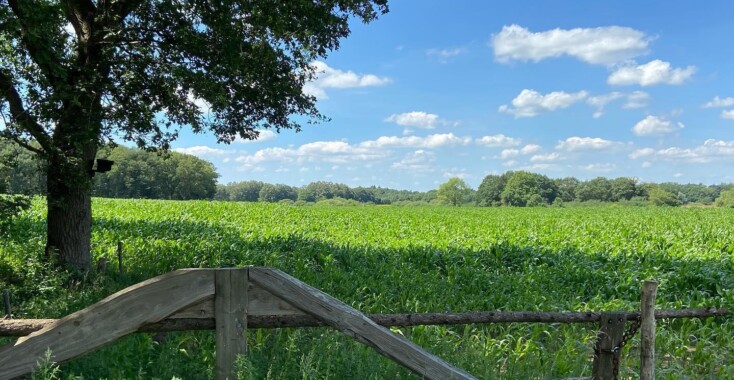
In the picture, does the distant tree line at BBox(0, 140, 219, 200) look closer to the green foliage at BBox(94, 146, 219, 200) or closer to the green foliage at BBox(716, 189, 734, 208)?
the green foliage at BBox(94, 146, 219, 200)

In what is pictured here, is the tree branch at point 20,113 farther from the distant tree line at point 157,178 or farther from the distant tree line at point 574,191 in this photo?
the distant tree line at point 574,191

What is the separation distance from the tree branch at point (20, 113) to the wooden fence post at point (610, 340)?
825cm

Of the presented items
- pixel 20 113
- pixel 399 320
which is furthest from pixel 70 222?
pixel 399 320

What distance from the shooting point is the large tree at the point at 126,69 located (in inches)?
315

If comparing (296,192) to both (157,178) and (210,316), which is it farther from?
(210,316)

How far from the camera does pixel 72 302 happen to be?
7453 millimetres

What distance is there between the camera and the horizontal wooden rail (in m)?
3.00

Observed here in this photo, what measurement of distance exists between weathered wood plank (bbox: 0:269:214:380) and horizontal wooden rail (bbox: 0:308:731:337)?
132 mm

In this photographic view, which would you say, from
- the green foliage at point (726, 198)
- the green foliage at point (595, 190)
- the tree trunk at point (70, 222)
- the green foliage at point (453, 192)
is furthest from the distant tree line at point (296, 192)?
the tree trunk at point (70, 222)

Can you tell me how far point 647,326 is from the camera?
4367mm

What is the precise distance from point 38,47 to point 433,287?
325 inches

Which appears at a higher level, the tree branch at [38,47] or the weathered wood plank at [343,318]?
the tree branch at [38,47]

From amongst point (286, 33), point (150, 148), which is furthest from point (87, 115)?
point (286, 33)

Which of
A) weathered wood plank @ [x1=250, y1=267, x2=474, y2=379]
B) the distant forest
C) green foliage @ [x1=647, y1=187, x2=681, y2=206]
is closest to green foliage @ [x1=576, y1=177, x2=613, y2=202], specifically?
the distant forest
